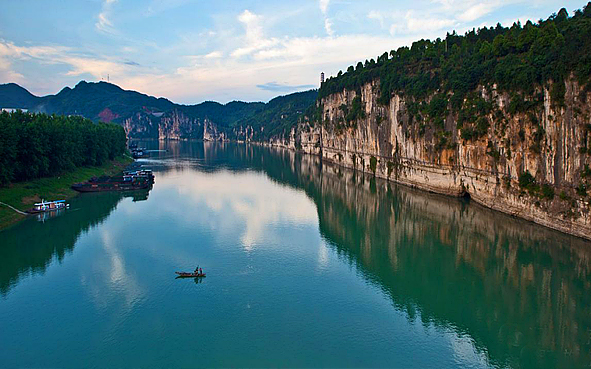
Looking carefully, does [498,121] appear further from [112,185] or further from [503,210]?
[112,185]

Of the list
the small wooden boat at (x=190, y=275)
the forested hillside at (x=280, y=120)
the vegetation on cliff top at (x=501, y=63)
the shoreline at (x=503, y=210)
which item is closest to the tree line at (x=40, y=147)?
the small wooden boat at (x=190, y=275)

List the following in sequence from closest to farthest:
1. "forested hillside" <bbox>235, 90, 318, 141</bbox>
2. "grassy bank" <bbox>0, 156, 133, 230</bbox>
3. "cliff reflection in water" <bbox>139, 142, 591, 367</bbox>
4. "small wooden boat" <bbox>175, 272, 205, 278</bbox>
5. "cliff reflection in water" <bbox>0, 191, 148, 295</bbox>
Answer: "cliff reflection in water" <bbox>139, 142, 591, 367</bbox> < "small wooden boat" <bbox>175, 272, 205, 278</bbox> < "cliff reflection in water" <bbox>0, 191, 148, 295</bbox> < "grassy bank" <bbox>0, 156, 133, 230</bbox> < "forested hillside" <bbox>235, 90, 318, 141</bbox>

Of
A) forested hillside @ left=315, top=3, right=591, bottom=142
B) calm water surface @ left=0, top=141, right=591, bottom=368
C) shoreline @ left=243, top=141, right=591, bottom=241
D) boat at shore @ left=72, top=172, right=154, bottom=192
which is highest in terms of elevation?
forested hillside @ left=315, top=3, right=591, bottom=142

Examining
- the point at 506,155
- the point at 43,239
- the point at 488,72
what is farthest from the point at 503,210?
the point at 43,239

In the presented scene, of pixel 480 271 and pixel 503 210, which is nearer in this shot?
pixel 480 271

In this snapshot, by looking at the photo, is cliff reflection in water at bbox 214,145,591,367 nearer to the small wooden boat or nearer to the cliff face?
the cliff face

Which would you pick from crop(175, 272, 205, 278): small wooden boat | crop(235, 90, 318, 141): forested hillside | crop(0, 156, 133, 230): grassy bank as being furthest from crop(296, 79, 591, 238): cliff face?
crop(235, 90, 318, 141): forested hillside
